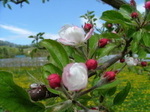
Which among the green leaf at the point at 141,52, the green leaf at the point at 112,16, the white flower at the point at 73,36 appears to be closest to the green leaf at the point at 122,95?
the white flower at the point at 73,36

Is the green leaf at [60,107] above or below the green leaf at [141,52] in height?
below

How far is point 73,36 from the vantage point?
698mm

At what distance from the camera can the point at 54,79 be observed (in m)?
0.54

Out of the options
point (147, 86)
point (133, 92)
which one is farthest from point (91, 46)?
point (147, 86)

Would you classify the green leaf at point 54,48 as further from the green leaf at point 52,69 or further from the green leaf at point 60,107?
the green leaf at point 60,107

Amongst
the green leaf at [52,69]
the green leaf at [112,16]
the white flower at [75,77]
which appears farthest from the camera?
the green leaf at [112,16]

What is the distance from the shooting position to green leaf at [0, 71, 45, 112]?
53 centimetres

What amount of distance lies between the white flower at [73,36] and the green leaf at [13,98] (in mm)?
181

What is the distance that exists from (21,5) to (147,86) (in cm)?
722

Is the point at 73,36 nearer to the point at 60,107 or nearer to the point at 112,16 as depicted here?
the point at 60,107

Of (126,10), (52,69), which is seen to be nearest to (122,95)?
(52,69)

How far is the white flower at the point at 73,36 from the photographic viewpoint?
691mm

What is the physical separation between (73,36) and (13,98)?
218 mm

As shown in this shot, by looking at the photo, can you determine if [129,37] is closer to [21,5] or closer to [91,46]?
[91,46]
